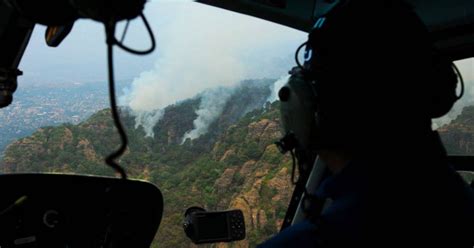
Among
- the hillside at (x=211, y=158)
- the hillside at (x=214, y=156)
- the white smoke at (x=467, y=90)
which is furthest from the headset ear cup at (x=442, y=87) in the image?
the hillside at (x=211, y=158)

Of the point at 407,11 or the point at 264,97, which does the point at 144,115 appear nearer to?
the point at 264,97

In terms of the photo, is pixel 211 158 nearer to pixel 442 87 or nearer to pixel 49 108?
pixel 49 108

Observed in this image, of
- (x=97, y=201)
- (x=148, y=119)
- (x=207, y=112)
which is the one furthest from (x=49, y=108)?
(x=207, y=112)

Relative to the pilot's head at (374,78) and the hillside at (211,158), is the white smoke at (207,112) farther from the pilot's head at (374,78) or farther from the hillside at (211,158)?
the pilot's head at (374,78)

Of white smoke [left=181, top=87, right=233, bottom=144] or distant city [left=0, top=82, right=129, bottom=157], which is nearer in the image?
distant city [left=0, top=82, right=129, bottom=157]

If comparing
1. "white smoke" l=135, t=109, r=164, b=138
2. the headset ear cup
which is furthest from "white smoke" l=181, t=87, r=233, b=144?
the headset ear cup

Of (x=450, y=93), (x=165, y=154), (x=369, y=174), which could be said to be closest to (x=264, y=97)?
(x=165, y=154)

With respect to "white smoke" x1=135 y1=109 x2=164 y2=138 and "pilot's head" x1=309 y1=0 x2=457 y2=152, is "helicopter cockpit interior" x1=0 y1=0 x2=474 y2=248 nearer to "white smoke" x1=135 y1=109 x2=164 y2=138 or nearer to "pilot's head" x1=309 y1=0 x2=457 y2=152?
"white smoke" x1=135 y1=109 x2=164 y2=138
